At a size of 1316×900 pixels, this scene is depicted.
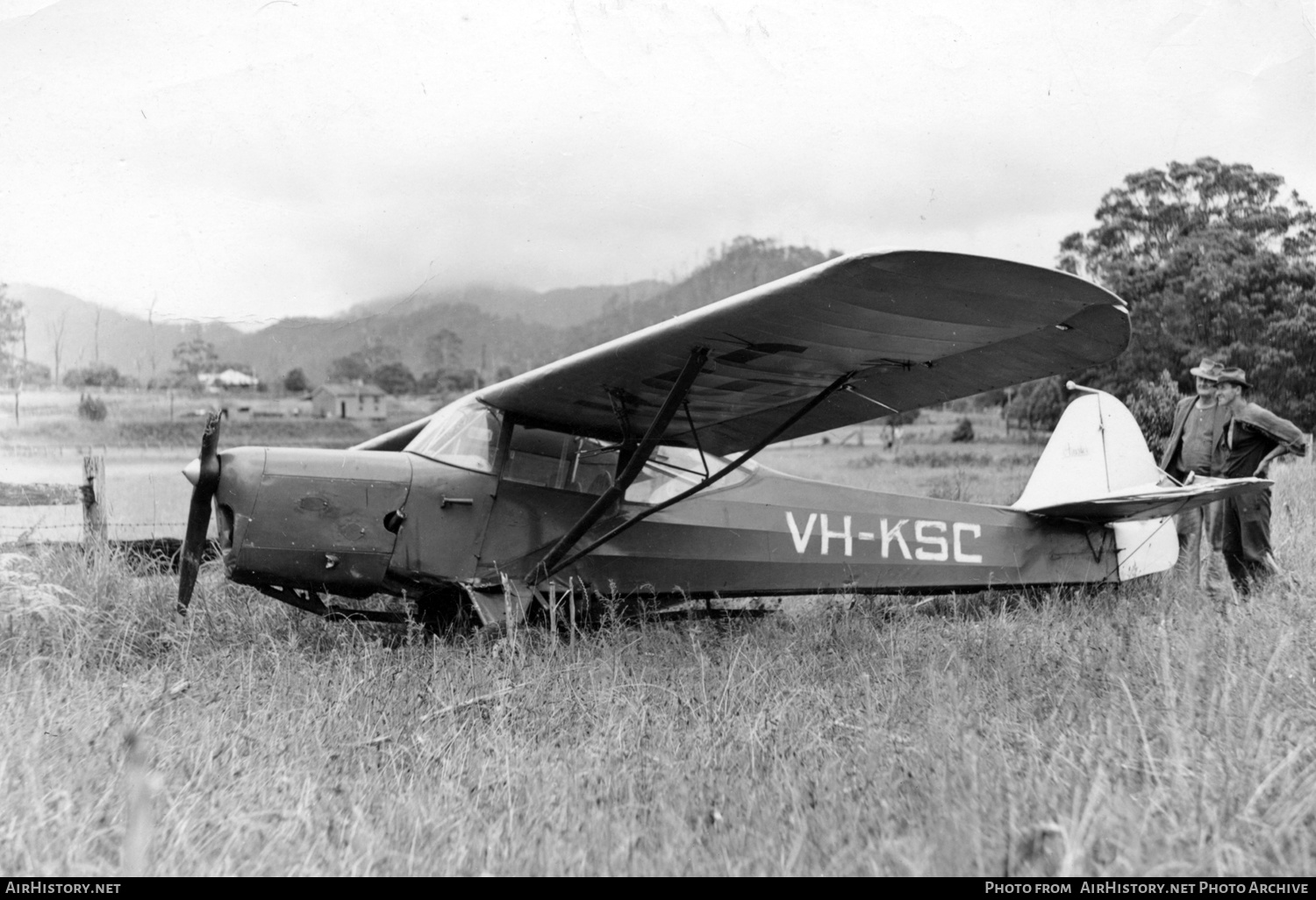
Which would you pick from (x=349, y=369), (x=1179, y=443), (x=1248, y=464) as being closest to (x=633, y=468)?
(x=1248, y=464)

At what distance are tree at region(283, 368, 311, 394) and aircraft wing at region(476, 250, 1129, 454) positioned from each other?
73.2ft

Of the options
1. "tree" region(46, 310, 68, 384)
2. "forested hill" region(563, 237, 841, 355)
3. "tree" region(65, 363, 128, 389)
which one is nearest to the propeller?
"tree" region(46, 310, 68, 384)

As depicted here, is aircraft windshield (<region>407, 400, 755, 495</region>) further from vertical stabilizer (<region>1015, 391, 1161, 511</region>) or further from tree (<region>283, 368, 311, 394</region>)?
tree (<region>283, 368, 311, 394</region>)

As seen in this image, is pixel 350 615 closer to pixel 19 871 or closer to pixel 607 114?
pixel 19 871

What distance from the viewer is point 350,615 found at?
19.1ft

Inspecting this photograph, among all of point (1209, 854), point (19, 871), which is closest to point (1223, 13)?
point (1209, 854)

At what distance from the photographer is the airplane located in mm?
4016

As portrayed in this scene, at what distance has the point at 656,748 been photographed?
3.41 meters

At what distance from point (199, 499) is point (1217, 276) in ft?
49.8

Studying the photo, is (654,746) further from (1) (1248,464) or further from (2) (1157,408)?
(2) (1157,408)

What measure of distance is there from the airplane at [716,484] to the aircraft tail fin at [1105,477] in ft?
0.07

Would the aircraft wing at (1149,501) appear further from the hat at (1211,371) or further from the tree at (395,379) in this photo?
the tree at (395,379)

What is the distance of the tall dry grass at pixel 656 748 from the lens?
7.52 ft
